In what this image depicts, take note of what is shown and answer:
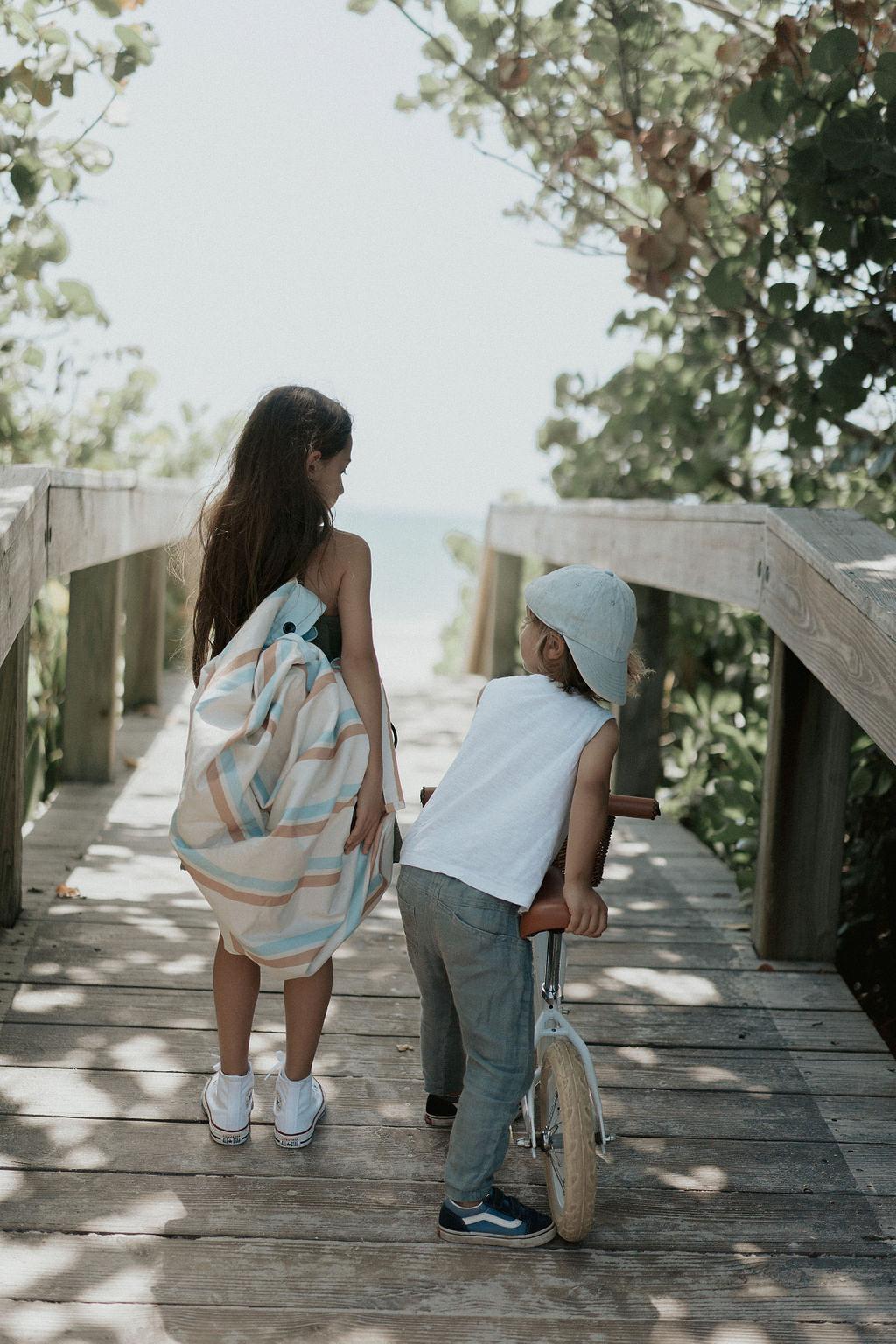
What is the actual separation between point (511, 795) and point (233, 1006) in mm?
665

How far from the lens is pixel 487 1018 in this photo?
2.15 meters

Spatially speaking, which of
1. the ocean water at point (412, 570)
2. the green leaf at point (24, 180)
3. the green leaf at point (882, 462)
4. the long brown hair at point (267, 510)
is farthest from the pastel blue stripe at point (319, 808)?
the ocean water at point (412, 570)

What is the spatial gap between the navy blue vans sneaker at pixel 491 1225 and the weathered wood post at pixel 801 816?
1402 mm

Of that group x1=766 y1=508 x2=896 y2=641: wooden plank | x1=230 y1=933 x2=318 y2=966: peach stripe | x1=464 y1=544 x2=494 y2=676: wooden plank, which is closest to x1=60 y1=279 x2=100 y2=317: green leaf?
x1=766 y1=508 x2=896 y2=641: wooden plank

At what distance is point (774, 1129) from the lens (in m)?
2.54

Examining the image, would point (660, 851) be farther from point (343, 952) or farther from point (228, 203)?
point (228, 203)

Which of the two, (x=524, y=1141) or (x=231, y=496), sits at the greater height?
(x=231, y=496)

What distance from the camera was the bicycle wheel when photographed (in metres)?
2.04

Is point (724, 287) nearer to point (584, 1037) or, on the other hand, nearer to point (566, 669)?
point (566, 669)

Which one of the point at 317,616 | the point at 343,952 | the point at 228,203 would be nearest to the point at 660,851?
the point at 343,952

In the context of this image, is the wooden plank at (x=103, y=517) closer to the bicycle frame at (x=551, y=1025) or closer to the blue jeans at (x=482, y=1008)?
the blue jeans at (x=482, y=1008)

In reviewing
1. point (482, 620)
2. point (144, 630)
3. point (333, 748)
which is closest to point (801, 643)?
point (333, 748)

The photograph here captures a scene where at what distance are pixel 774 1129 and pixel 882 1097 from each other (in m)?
0.30

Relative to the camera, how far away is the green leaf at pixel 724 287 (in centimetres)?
362
